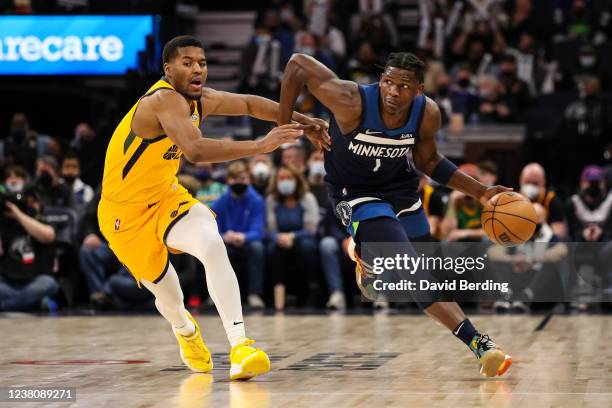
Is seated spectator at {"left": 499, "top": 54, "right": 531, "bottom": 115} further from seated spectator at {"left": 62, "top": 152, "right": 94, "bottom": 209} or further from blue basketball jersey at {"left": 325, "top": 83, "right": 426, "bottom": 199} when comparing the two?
blue basketball jersey at {"left": 325, "top": 83, "right": 426, "bottom": 199}

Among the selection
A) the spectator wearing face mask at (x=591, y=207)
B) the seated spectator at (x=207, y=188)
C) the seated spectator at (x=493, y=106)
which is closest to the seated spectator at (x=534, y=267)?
the spectator wearing face mask at (x=591, y=207)

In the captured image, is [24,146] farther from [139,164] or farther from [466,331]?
[466,331]

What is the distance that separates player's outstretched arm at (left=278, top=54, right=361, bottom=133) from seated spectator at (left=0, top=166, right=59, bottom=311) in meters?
5.45

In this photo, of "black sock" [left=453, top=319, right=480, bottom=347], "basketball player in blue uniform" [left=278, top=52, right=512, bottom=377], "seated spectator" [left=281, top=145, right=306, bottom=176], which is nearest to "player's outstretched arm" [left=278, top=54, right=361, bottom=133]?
"basketball player in blue uniform" [left=278, top=52, right=512, bottom=377]

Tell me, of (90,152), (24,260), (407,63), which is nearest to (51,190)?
(24,260)

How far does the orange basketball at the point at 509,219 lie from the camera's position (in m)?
6.40

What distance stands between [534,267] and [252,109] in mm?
4990

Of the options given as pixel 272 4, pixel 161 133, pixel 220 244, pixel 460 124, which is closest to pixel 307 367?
pixel 220 244

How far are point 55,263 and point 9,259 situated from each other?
465 mm

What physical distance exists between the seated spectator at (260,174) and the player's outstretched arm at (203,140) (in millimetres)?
6261

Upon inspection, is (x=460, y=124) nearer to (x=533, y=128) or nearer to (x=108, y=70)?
(x=533, y=128)

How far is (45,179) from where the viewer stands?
1238 cm

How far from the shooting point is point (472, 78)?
15594mm

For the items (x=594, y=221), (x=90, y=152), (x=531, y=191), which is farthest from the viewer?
(x=90, y=152)
